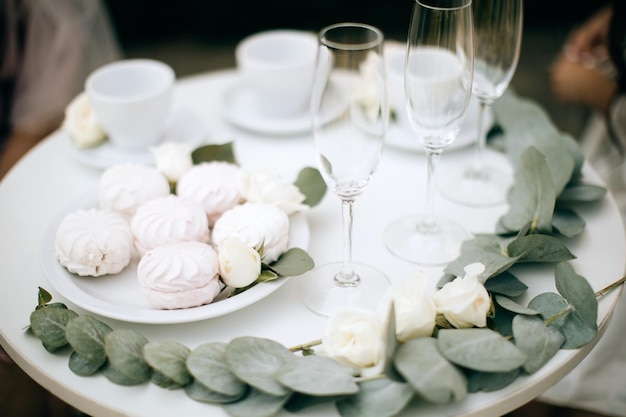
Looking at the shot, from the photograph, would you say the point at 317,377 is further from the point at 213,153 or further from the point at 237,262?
the point at 213,153

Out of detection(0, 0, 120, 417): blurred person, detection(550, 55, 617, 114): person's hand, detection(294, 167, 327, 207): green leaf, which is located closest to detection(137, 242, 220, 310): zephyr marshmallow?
detection(294, 167, 327, 207): green leaf

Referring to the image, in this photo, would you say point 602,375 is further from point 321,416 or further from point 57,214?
point 57,214

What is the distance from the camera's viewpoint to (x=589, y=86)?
5.22 ft

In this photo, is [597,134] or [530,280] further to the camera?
[597,134]

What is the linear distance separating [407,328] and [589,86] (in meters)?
1.19

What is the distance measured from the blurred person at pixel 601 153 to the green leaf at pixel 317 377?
486mm

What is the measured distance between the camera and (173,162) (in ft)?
2.91

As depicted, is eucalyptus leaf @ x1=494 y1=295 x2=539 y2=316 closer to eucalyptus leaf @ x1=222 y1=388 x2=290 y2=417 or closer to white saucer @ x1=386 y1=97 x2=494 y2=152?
eucalyptus leaf @ x1=222 y1=388 x2=290 y2=417

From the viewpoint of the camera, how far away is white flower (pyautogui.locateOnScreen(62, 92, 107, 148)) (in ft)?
3.41

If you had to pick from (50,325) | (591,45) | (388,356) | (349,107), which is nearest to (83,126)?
(50,325)

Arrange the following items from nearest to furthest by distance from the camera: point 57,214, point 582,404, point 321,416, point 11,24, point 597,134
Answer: point 321,416
point 57,214
point 582,404
point 597,134
point 11,24

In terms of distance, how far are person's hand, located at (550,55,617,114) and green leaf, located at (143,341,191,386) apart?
1281 mm

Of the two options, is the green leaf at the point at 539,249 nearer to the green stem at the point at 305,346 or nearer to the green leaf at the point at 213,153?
the green stem at the point at 305,346

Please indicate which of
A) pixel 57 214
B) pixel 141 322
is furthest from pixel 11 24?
pixel 141 322
